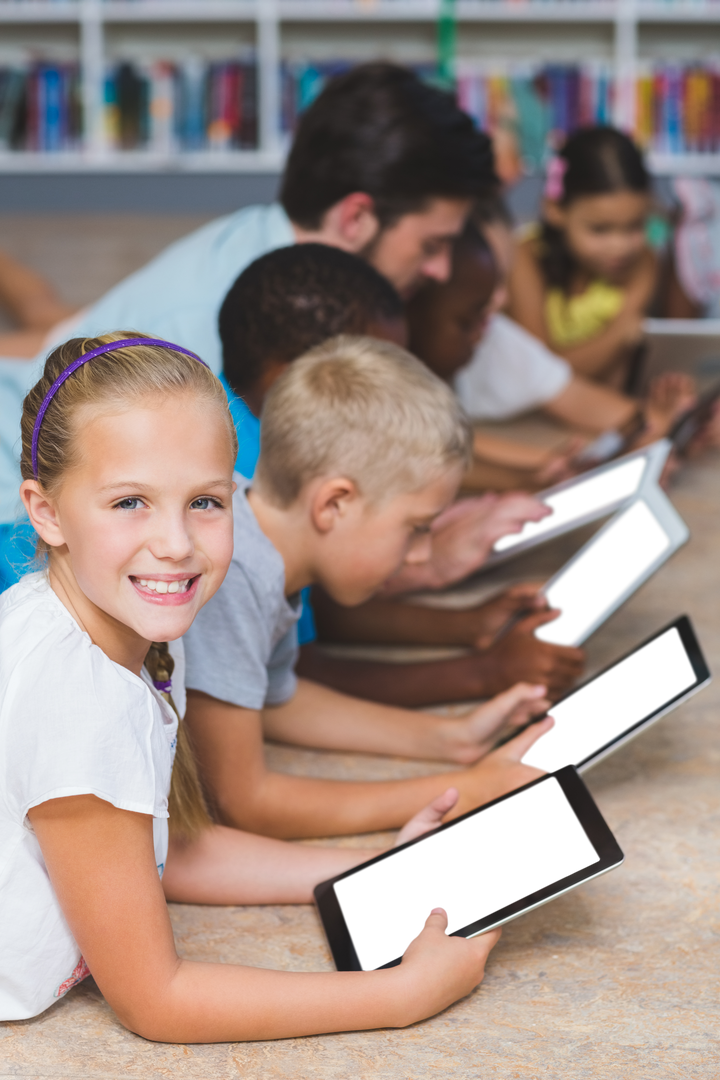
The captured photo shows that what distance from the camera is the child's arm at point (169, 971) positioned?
856mm

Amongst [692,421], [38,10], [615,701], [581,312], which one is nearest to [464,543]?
[615,701]

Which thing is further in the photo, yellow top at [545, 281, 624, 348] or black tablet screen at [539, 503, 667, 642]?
yellow top at [545, 281, 624, 348]

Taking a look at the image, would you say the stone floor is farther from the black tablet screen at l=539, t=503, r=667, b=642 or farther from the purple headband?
the purple headband

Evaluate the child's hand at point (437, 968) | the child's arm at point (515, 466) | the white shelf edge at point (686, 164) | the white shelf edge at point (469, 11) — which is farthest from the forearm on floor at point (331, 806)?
the white shelf edge at point (469, 11)

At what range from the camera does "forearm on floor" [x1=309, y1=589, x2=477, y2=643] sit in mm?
1726

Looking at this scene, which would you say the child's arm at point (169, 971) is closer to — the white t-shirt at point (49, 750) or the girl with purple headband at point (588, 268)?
the white t-shirt at point (49, 750)

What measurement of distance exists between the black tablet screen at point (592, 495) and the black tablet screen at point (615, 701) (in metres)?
0.48

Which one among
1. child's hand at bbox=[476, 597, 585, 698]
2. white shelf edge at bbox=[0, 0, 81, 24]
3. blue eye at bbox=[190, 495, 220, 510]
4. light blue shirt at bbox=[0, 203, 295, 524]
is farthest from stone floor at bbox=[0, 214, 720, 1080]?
white shelf edge at bbox=[0, 0, 81, 24]

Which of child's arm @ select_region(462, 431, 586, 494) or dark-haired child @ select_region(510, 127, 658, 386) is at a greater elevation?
dark-haired child @ select_region(510, 127, 658, 386)

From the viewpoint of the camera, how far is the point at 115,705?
2.84ft

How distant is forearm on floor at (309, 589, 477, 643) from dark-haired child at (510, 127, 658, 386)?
131 cm

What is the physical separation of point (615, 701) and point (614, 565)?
304 mm

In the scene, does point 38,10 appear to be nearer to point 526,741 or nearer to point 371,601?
point 371,601

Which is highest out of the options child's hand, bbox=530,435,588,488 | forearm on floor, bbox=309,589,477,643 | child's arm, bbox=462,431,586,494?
child's hand, bbox=530,435,588,488
